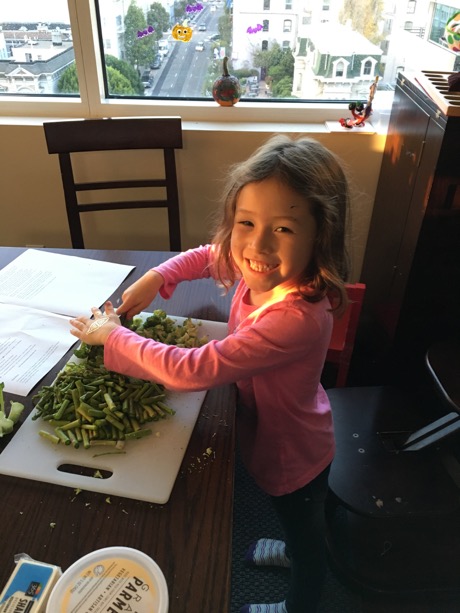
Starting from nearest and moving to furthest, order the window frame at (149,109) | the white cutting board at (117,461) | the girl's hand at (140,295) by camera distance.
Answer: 1. the white cutting board at (117,461)
2. the girl's hand at (140,295)
3. the window frame at (149,109)

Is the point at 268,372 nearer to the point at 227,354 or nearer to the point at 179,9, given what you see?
the point at 227,354

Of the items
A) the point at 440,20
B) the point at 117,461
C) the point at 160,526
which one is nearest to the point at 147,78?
the point at 440,20

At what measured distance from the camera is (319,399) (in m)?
1.00

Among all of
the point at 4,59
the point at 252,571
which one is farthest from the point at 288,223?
the point at 4,59

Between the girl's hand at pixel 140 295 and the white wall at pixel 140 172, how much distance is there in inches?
35.3

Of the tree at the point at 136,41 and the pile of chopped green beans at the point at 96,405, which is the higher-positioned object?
the tree at the point at 136,41

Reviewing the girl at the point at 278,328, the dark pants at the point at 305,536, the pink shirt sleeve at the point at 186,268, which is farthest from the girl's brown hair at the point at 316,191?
the dark pants at the point at 305,536

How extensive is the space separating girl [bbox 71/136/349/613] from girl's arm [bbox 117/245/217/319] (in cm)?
7

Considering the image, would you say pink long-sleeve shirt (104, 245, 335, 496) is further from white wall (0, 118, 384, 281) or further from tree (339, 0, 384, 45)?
tree (339, 0, 384, 45)

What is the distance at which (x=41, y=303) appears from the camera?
1.10 m

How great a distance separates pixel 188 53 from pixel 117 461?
5.35 ft

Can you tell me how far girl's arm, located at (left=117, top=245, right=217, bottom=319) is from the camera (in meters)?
1.04

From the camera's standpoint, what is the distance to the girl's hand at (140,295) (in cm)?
103

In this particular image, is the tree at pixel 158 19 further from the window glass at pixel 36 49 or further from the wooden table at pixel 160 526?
the wooden table at pixel 160 526
